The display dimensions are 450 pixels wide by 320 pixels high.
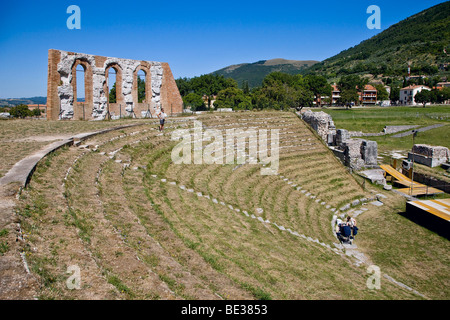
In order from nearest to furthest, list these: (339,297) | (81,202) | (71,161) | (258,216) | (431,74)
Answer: (339,297) < (81,202) < (71,161) < (258,216) < (431,74)

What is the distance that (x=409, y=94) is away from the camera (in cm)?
8812

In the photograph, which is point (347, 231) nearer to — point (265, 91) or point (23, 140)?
point (23, 140)

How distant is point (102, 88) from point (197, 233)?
1900 cm

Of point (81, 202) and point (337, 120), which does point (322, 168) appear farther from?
point (337, 120)

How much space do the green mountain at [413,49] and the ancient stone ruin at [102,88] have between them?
11175 centimetres

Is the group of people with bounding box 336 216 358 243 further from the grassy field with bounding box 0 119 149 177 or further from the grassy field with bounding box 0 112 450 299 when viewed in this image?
the grassy field with bounding box 0 119 149 177

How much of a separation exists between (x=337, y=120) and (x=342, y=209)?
31.2m

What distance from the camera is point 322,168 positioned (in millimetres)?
17828

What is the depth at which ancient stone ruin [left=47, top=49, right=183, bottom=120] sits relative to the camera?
20.6 metres

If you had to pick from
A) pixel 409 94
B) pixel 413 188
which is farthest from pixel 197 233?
pixel 409 94

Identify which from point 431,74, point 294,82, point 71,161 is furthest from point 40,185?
point 431,74

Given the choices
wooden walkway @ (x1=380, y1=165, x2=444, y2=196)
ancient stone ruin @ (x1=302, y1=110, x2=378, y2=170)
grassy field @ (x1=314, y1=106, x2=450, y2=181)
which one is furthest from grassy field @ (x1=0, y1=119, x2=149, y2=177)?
grassy field @ (x1=314, y1=106, x2=450, y2=181)

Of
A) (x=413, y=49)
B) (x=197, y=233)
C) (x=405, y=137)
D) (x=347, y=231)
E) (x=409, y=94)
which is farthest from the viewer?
(x=413, y=49)

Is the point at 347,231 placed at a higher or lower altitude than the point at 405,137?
lower
